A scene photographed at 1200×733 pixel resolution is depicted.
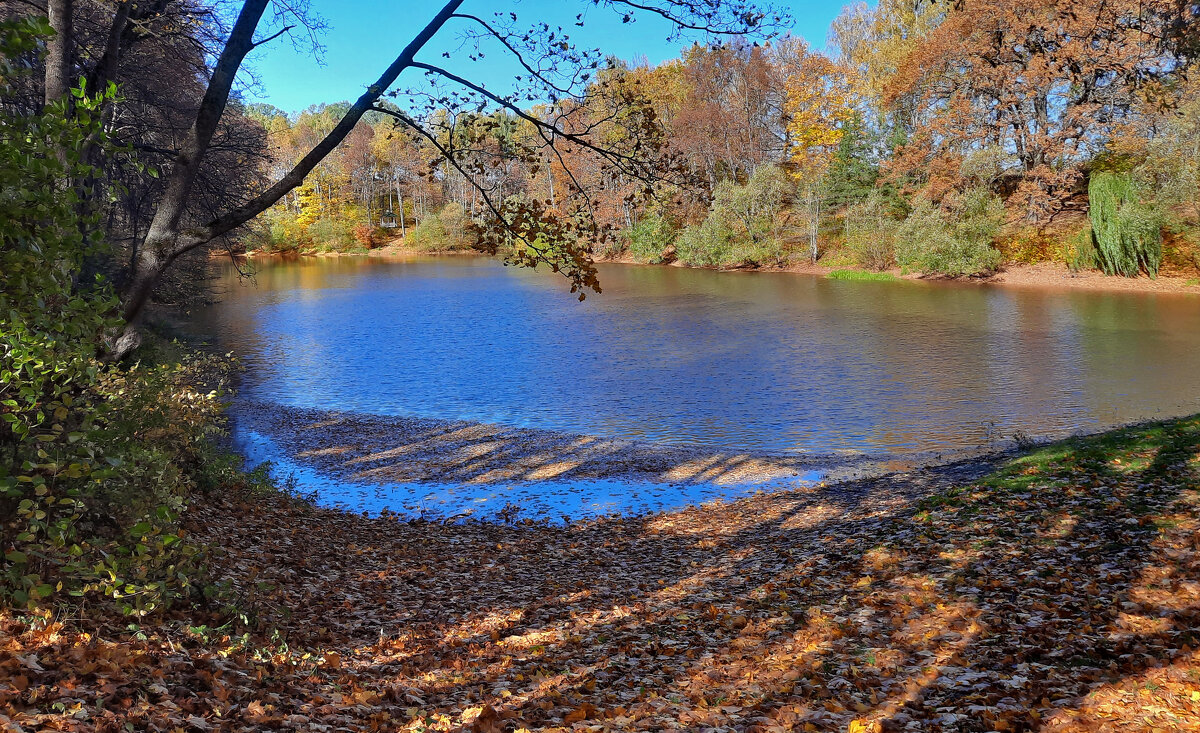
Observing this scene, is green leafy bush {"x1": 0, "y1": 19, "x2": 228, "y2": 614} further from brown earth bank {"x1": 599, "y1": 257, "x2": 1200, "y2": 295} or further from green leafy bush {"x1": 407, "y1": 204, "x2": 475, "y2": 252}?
green leafy bush {"x1": 407, "y1": 204, "x2": 475, "y2": 252}

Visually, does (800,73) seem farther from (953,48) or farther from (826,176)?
(953,48)

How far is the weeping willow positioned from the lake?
3782 millimetres

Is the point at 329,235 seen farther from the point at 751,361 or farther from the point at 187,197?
the point at 187,197

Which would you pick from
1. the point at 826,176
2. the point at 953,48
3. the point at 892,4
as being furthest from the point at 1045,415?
the point at 892,4

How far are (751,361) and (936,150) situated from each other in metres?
32.8

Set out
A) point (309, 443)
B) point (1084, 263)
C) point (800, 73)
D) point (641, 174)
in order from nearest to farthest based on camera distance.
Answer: point (641, 174), point (309, 443), point (1084, 263), point (800, 73)

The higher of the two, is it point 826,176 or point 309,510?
point 826,176

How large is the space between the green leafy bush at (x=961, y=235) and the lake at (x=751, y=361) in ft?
9.84

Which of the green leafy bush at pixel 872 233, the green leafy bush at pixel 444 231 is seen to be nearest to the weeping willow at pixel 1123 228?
the green leafy bush at pixel 872 233

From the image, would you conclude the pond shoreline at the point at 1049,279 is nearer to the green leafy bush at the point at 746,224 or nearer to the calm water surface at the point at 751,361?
the green leafy bush at the point at 746,224

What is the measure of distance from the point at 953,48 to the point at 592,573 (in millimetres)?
49642

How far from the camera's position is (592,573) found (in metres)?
8.34

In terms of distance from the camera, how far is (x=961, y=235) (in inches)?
1777

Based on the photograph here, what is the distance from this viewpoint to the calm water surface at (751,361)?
1714cm
